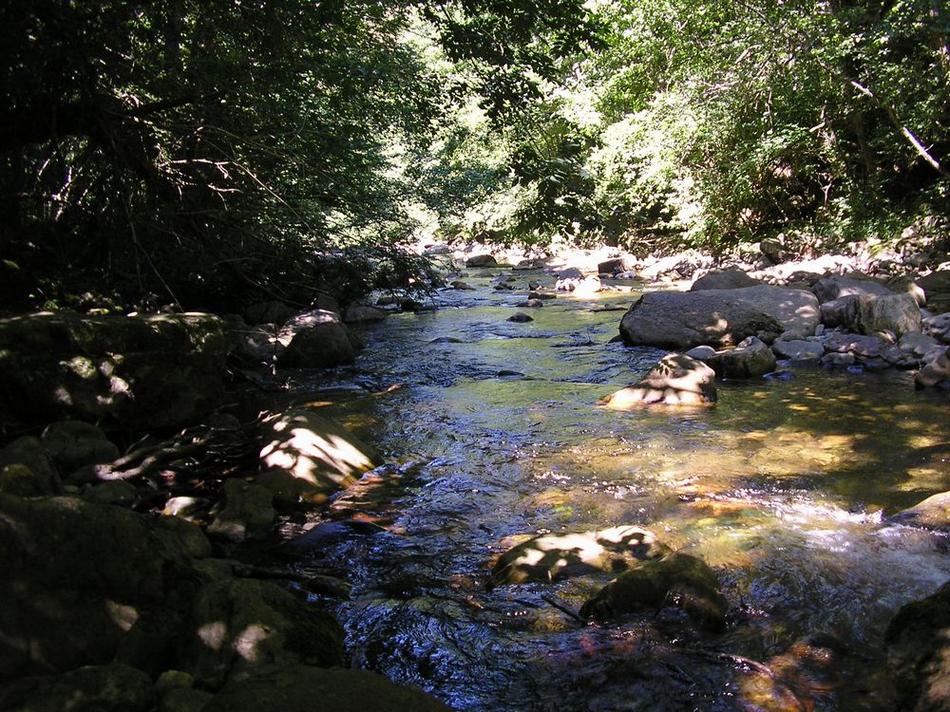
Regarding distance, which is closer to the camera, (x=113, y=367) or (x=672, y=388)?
(x=113, y=367)

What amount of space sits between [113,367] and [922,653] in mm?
4989

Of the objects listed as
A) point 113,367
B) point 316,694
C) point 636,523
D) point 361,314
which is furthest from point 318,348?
point 316,694

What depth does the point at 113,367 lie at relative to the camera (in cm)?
495

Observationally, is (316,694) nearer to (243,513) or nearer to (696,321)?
(243,513)

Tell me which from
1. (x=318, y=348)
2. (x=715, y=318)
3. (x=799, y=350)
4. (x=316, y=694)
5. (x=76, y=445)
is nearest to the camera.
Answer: (x=316, y=694)

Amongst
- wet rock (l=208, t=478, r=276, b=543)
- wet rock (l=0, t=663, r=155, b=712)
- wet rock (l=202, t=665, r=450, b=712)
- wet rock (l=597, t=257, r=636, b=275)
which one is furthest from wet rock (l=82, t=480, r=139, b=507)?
wet rock (l=597, t=257, r=636, b=275)

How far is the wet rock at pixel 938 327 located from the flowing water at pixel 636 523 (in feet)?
4.01

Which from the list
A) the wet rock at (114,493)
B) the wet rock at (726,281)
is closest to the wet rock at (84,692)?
the wet rock at (114,493)

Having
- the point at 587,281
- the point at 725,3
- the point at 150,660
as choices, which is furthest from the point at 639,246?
the point at 150,660

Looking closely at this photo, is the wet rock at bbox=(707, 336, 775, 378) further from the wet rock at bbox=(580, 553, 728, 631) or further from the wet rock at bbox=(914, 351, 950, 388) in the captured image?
the wet rock at bbox=(580, 553, 728, 631)

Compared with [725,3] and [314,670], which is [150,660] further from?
[725,3]

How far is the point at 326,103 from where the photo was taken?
8141 millimetres

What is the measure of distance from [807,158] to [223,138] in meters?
13.9

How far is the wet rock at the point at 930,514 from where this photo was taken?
3658 millimetres
